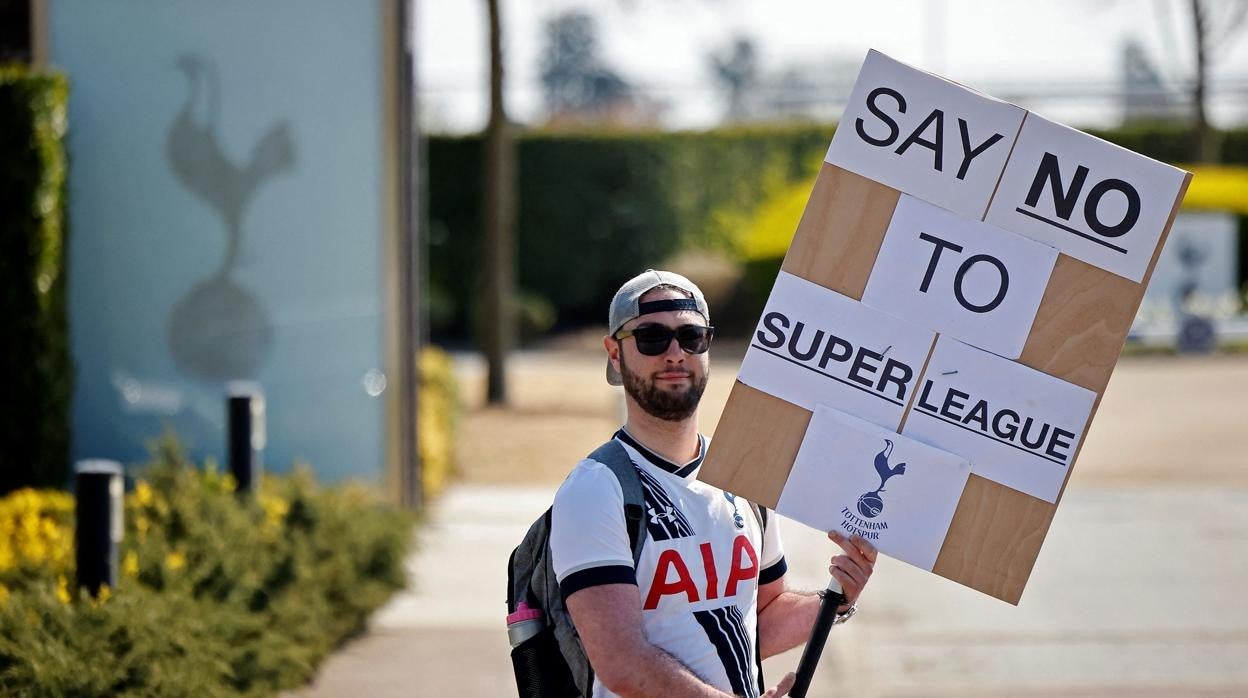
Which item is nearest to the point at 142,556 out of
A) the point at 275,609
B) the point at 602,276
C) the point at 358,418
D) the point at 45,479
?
the point at 275,609

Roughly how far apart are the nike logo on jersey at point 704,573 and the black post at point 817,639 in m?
0.16

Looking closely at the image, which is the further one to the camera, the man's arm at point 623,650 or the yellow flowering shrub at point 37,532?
the yellow flowering shrub at point 37,532

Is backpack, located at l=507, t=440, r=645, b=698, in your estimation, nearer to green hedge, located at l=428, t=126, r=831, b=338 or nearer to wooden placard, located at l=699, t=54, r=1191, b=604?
wooden placard, located at l=699, t=54, r=1191, b=604

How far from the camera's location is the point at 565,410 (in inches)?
665

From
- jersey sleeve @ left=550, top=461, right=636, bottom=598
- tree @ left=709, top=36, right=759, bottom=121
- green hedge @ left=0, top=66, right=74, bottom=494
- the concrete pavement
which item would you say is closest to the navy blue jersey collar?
jersey sleeve @ left=550, top=461, right=636, bottom=598

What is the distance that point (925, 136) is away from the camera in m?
3.21

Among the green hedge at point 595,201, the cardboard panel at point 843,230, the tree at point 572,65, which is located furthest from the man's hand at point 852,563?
the tree at point 572,65

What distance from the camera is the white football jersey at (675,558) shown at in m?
2.96

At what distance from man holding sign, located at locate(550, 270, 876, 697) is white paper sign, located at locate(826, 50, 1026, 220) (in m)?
0.47

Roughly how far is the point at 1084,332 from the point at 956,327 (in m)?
0.26

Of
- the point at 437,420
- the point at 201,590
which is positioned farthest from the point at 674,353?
the point at 437,420

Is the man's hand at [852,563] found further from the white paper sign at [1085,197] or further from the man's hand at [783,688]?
the white paper sign at [1085,197]

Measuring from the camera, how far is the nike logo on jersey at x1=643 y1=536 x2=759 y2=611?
3043 mm

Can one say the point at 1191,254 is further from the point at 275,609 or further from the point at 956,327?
the point at 956,327
